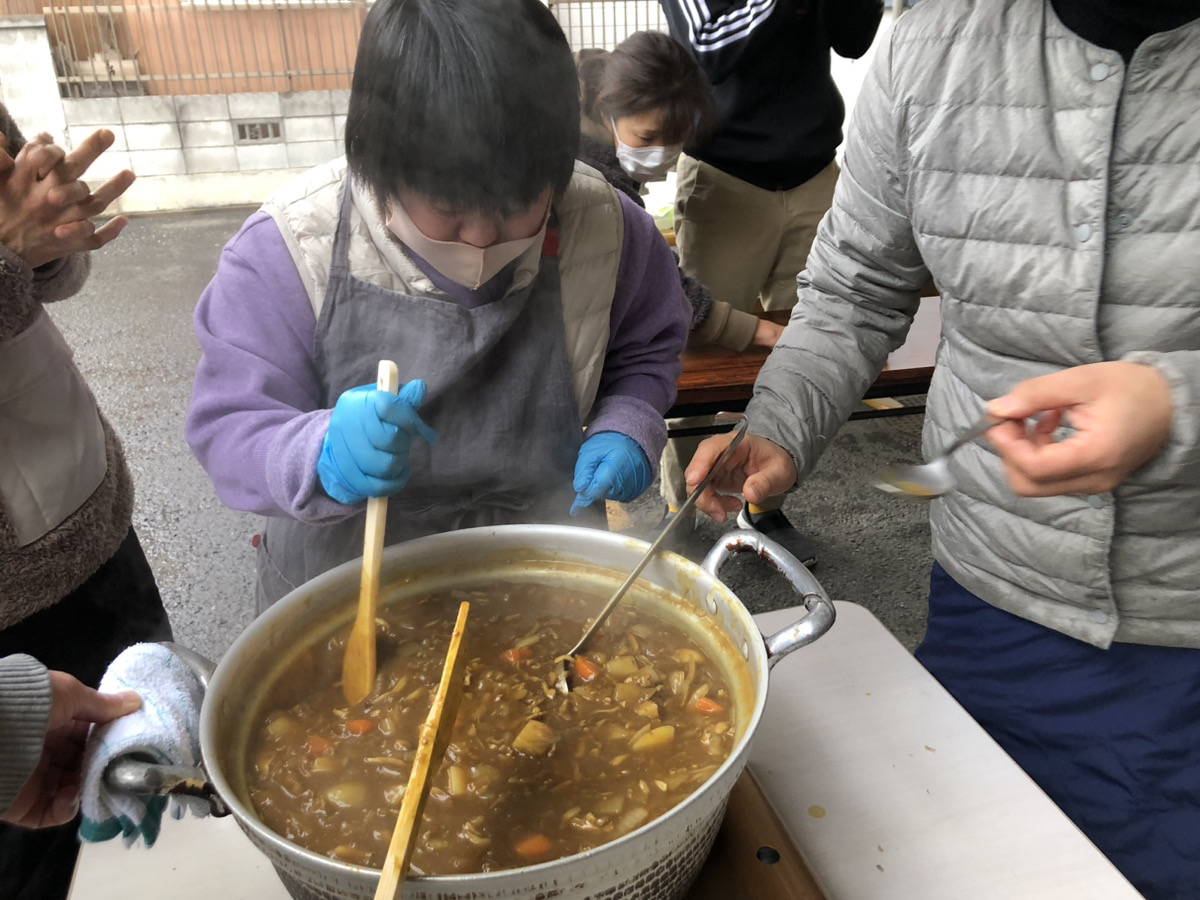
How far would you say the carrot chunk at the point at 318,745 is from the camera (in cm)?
92

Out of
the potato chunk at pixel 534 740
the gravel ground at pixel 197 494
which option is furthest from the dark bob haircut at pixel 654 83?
the potato chunk at pixel 534 740

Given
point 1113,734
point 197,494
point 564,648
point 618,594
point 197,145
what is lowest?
point 197,494

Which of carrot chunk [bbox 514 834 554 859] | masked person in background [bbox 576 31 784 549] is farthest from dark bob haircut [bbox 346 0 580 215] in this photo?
masked person in background [bbox 576 31 784 549]

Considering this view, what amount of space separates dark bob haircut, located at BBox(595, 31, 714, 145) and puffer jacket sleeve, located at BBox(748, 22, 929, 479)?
112cm

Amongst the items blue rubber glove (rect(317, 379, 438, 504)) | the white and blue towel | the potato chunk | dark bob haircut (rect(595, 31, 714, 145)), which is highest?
dark bob haircut (rect(595, 31, 714, 145))

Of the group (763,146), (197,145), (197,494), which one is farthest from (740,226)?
(197,494)

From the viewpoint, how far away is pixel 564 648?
1101 mm

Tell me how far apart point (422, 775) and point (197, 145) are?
1394 millimetres

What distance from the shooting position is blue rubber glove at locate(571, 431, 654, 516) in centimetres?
122

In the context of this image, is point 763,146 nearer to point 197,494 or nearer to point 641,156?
point 641,156

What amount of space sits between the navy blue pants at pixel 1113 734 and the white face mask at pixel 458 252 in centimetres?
95

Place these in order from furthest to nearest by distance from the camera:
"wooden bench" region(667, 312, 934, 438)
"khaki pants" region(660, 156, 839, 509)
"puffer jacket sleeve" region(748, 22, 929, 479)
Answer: "khaki pants" region(660, 156, 839, 509)
"wooden bench" region(667, 312, 934, 438)
"puffer jacket sleeve" region(748, 22, 929, 479)

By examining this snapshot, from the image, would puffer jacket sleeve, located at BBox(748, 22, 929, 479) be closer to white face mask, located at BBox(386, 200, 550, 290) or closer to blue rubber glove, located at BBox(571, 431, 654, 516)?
blue rubber glove, located at BBox(571, 431, 654, 516)

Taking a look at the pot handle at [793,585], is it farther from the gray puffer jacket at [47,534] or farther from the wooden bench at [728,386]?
the wooden bench at [728,386]
